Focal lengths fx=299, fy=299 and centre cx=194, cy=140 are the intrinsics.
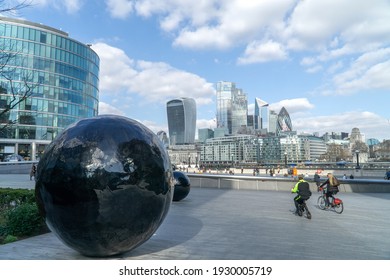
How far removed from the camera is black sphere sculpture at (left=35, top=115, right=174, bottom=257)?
199 inches

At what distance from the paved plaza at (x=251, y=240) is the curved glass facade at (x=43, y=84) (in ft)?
198

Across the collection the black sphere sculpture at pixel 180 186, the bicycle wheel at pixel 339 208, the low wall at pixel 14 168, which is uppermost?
the low wall at pixel 14 168

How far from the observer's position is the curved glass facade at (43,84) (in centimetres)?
6175

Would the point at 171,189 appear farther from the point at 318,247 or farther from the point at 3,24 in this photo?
the point at 3,24

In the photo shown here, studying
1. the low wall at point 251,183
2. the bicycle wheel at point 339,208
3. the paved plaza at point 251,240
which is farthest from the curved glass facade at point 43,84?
the bicycle wheel at point 339,208

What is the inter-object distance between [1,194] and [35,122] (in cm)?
6016

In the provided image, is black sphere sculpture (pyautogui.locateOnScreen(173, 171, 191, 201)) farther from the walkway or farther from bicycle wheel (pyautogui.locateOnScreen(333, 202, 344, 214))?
bicycle wheel (pyautogui.locateOnScreen(333, 202, 344, 214))

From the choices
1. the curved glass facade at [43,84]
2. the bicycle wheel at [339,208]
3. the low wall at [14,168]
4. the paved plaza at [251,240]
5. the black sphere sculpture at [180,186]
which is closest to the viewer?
the paved plaza at [251,240]

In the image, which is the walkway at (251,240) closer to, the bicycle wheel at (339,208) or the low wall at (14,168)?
the bicycle wheel at (339,208)

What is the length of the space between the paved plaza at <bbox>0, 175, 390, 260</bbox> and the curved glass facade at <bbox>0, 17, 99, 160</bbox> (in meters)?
60.3

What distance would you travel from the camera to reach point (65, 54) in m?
69.2

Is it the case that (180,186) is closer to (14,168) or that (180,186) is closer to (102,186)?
(102,186)

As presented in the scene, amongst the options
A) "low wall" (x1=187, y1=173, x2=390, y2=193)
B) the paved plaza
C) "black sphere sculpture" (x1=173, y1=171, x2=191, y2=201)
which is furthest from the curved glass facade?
the paved plaza
